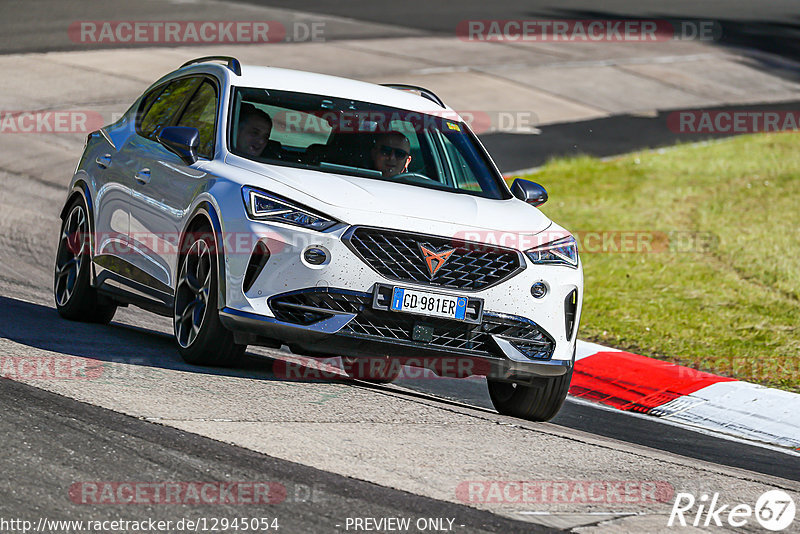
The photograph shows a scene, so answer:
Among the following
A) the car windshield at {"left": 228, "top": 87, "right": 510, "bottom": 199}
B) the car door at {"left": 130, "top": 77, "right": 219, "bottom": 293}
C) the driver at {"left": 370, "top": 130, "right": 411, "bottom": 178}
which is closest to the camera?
the car door at {"left": 130, "top": 77, "right": 219, "bottom": 293}

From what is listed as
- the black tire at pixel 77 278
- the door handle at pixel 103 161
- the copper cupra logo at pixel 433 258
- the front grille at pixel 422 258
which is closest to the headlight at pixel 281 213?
the front grille at pixel 422 258

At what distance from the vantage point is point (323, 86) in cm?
823

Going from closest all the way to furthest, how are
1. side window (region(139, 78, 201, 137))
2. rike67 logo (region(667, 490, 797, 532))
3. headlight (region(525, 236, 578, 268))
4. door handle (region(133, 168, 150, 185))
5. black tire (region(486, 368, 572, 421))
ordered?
rike67 logo (region(667, 490, 797, 532))
headlight (region(525, 236, 578, 268))
black tire (region(486, 368, 572, 421))
door handle (region(133, 168, 150, 185))
side window (region(139, 78, 201, 137))

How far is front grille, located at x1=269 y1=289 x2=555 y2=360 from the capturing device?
6719mm

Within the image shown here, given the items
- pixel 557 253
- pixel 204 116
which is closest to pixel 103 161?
pixel 204 116

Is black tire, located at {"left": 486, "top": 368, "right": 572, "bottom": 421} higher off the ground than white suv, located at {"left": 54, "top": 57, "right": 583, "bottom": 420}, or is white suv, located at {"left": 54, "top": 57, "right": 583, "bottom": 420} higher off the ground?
white suv, located at {"left": 54, "top": 57, "right": 583, "bottom": 420}

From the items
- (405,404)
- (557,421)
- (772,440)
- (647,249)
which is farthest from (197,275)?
(647,249)

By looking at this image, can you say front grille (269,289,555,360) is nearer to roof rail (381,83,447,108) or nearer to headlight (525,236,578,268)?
headlight (525,236,578,268)

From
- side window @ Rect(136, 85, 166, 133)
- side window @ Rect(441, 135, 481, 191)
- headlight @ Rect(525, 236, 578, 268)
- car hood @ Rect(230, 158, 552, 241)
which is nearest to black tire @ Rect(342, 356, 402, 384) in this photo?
side window @ Rect(441, 135, 481, 191)

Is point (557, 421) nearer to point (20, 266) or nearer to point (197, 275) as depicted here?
point (197, 275)

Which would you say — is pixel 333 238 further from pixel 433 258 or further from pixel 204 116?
pixel 204 116

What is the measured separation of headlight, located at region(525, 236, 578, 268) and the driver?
1.11 m

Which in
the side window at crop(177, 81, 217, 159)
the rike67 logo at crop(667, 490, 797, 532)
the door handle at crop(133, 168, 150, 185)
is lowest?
the rike67 logo at crop(667, 490, 797, 532)

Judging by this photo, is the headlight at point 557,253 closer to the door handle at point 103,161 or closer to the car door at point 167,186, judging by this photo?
the car door at point 167,186
